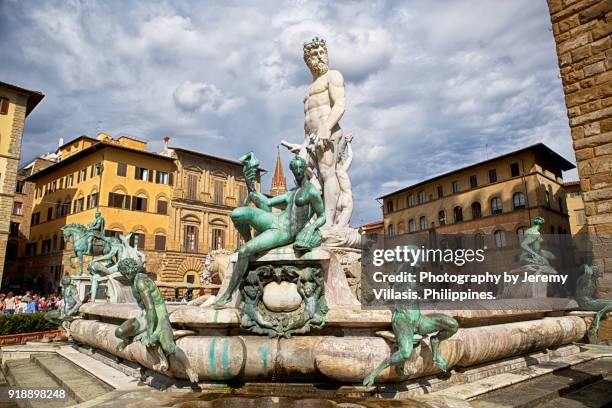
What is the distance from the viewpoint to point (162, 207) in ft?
131

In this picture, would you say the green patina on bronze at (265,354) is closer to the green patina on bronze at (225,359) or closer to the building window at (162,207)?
the green patina on bronze at (225,359)

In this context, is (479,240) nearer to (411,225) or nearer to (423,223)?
(423,223)

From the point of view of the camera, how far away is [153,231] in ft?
127

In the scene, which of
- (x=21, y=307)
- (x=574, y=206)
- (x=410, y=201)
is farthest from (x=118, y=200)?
(x=574, y=206)

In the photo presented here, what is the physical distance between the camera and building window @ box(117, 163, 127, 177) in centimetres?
3778

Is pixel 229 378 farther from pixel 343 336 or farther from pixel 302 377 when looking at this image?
pixel 343 336

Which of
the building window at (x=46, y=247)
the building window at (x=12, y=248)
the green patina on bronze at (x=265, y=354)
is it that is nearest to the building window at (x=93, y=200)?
the building window at (x=46, y=247)

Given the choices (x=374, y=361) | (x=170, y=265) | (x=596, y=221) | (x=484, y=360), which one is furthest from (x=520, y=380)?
(x=170, y=265)

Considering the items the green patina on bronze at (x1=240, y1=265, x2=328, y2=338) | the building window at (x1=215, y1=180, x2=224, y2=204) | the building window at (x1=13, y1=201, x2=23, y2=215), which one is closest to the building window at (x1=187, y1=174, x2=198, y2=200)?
the building window at (x1=215, y1=180, x2=224, y2=204)

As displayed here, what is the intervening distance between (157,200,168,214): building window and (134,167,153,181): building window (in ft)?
7.76

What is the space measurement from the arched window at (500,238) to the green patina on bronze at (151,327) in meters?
38.9

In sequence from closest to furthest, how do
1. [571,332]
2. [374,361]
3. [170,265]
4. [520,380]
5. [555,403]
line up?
[374,361], [555,403], [520,380], [571,332], [170,265]

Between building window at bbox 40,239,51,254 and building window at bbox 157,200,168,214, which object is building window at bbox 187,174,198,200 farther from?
building window at bbox 40,239,51,254

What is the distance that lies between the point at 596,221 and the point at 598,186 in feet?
2.35
